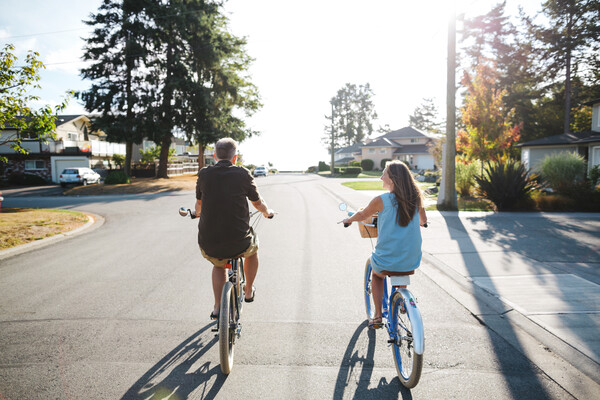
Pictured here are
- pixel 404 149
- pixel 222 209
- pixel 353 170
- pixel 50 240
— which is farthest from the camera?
pixel 404 149

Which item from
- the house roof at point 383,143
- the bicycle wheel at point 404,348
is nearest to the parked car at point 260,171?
the house roof at point 383,143

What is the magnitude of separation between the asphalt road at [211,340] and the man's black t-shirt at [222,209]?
1.11 metres

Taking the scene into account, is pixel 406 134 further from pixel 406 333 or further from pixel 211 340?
pixel 406 333

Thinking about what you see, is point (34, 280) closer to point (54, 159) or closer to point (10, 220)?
point (10, 220)

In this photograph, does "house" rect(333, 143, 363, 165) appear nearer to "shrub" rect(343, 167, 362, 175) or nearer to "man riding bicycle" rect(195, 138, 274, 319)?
"shrub" rect(343, 167, 362, 175)

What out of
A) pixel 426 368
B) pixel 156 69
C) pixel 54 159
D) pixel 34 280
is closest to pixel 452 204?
pixel 426 368

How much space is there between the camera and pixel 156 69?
3303cm

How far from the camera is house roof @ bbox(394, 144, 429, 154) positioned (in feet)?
209

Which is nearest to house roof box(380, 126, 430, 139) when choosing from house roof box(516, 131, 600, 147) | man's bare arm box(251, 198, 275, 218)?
house roof box(516, 131, 600, 147)

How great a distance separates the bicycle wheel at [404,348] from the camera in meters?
2.98

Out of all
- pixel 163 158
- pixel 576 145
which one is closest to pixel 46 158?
pixel 163 158

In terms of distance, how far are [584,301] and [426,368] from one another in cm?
288

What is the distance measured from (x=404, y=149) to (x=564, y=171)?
167 feet

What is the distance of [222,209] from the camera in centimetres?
358
